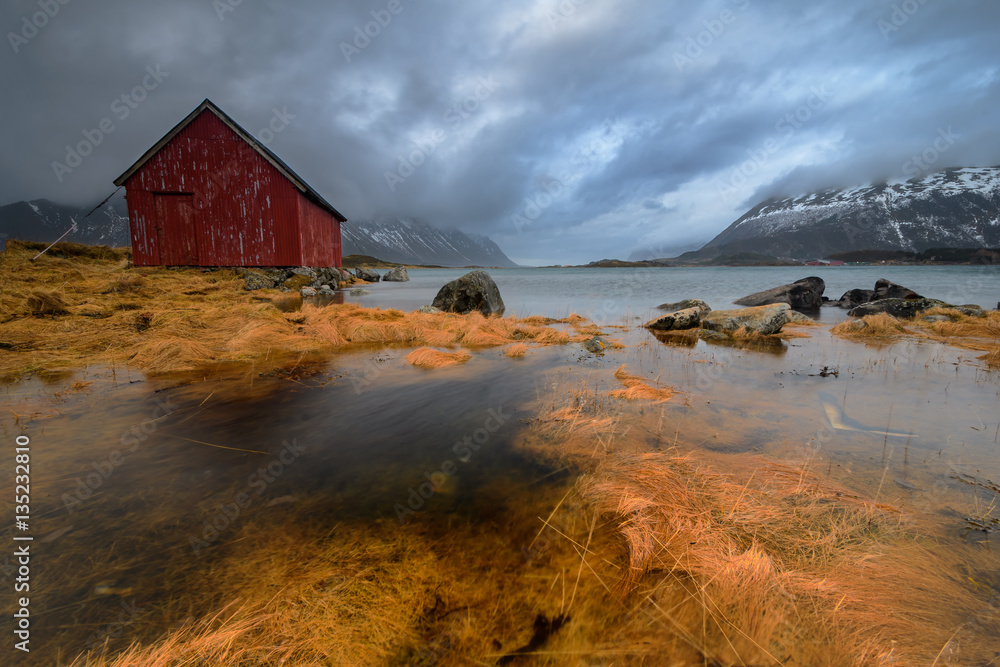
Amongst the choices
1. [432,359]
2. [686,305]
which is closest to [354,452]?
[432,359]

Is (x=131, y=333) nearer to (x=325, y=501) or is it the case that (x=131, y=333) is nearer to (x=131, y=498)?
(x=131, y=498)

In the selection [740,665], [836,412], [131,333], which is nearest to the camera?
[740,665]

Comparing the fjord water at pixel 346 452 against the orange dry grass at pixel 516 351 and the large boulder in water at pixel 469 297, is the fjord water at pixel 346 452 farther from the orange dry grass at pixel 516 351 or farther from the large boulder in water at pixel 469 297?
the large boulder in water at pixel 469 297

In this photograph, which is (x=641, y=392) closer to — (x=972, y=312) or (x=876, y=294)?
(x=972, y=312)

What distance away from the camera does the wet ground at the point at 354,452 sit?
2.24 meters

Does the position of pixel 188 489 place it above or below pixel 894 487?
above

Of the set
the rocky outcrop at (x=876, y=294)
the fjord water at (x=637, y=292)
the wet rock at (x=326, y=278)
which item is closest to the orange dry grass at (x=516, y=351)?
the fjord water at (x=637, y=292)

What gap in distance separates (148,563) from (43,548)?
0.77 meters

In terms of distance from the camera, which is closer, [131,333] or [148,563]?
[148,563]

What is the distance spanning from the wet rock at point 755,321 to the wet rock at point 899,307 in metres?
8.26

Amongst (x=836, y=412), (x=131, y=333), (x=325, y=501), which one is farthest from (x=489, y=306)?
(x=325, y=501)

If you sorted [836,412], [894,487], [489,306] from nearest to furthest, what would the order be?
1. [894,487]
2. [836,412]
3. [489,306]

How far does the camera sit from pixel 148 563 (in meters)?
2.23

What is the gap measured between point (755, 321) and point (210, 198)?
26686 mm
